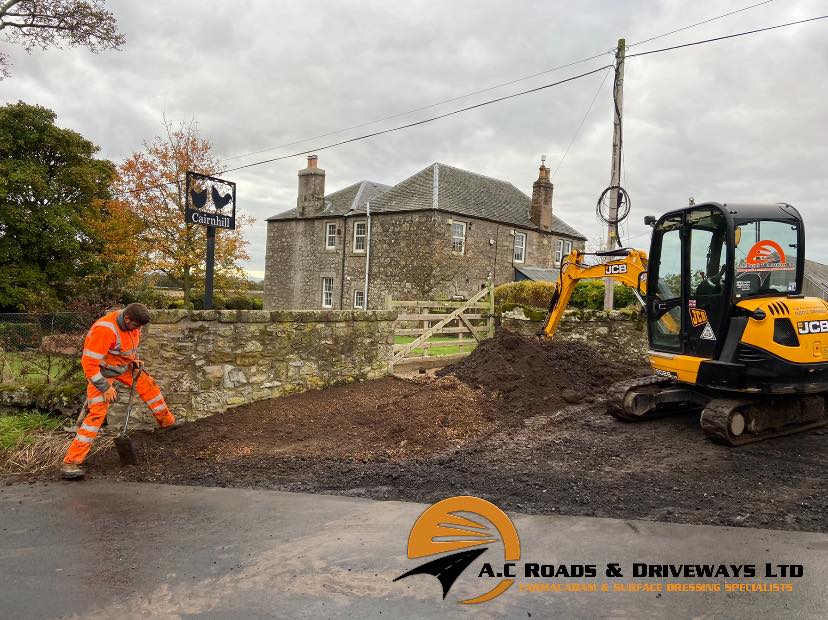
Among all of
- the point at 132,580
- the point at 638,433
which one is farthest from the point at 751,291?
the point at 132,580

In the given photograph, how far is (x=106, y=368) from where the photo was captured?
681 cm

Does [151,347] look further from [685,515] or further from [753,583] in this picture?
[753,583]

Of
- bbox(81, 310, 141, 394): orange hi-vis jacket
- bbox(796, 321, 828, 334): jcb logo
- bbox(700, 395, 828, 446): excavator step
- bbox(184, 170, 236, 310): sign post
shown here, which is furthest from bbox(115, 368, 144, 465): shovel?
bbox(796, 321, 828, 334): jcb logo

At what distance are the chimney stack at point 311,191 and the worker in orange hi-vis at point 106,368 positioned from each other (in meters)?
27.8

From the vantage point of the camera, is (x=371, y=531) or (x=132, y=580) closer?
(x=132, y=580)

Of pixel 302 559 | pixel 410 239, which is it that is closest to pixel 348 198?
pixel 410 239

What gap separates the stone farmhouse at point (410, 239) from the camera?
29.6 meters

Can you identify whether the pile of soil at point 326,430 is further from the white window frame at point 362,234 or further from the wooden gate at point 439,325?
the white window frame at point 362,234

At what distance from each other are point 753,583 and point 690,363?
4.11 metres

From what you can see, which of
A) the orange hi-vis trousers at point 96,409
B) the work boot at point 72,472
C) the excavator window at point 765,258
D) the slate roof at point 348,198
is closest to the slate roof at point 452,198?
the slate roof at point 348,198

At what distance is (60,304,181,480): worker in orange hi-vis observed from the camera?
6.35 meters

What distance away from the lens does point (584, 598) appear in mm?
3721

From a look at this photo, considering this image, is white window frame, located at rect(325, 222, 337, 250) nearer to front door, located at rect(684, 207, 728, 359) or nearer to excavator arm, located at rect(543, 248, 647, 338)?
excavator arm, located at rect(543, 248, 647, 338)

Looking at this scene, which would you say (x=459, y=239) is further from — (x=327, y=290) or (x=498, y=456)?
(x=498, y=456)
